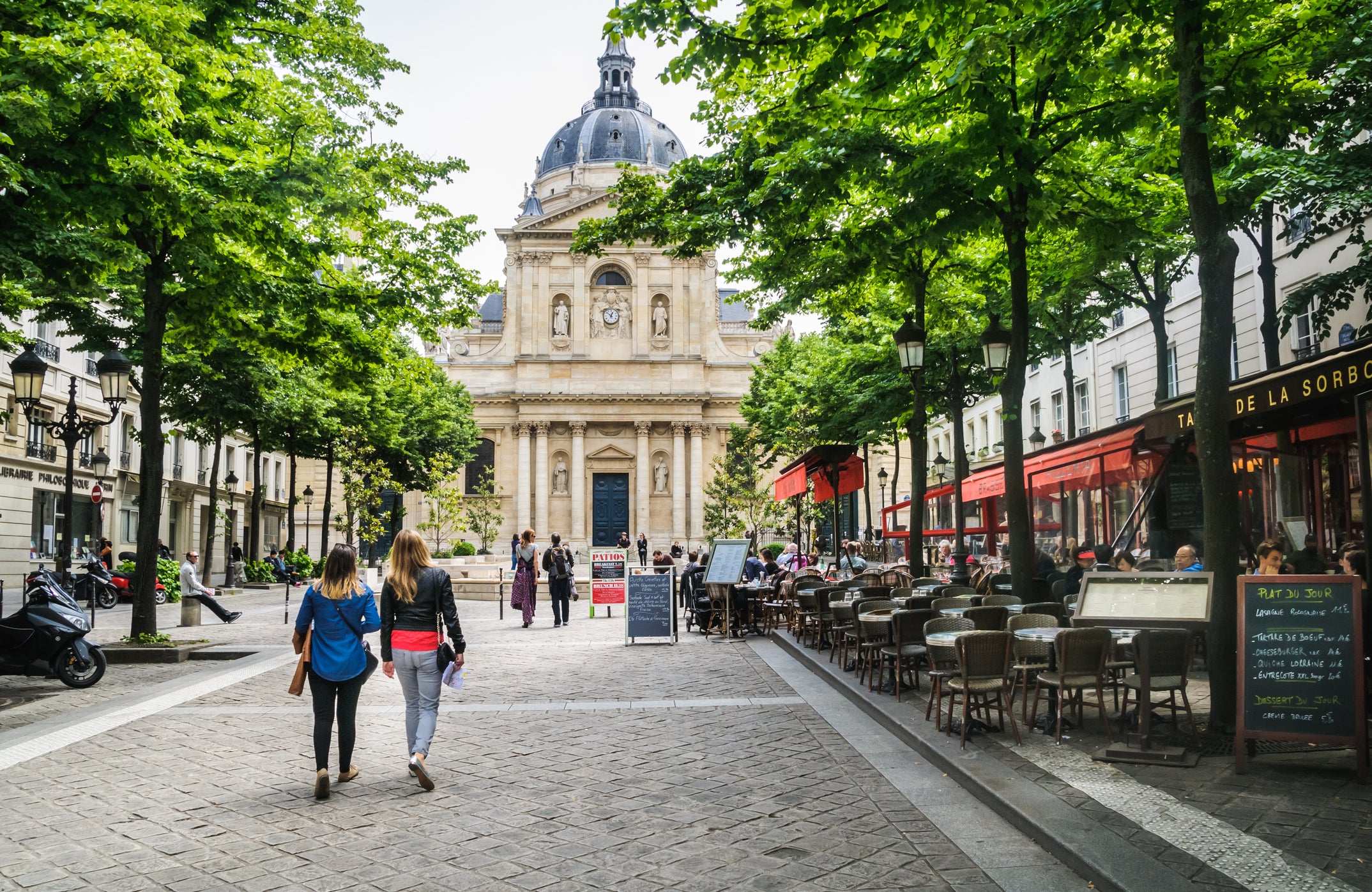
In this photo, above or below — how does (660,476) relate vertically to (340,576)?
above

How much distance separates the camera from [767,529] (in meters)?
55.2

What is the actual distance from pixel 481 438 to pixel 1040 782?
180 ft

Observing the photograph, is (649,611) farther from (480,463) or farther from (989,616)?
(480,463)

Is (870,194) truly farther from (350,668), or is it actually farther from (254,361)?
(254,361)

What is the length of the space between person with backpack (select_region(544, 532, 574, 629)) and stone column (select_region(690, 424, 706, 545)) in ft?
118

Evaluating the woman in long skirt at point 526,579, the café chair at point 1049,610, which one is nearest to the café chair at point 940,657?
the café chair at point 1049,610

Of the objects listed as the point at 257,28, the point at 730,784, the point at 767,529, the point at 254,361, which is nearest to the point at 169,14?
the point at 257,28

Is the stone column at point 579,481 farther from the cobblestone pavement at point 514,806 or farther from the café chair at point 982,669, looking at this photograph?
the café chair at point 982,669

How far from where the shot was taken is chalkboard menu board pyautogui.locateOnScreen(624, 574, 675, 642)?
16.8m

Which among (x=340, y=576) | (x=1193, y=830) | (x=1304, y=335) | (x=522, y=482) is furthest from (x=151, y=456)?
(x=522, y=482)

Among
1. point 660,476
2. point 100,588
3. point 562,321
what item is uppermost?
point 562,321

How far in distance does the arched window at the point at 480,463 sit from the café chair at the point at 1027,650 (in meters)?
52.4

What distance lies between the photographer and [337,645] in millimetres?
6562

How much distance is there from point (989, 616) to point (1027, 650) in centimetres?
146
